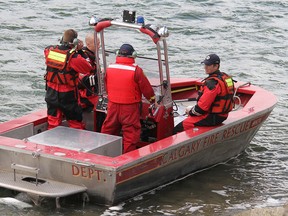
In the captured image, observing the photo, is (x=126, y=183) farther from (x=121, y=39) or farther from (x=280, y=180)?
(x=121, y=39)

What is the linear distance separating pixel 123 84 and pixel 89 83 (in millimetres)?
888

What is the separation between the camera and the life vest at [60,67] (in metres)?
9.02

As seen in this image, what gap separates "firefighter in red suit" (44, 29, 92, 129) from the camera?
904cm

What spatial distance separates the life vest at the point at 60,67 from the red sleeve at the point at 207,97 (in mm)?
1399

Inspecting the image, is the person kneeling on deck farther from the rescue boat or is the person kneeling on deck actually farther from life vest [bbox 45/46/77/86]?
life vest [bbox 45/46/77/86]

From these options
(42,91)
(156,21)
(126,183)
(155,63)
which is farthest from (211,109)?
(156,21)

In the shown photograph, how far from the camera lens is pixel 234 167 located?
10.2 metres

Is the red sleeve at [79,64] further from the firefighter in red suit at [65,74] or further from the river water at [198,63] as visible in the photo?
the river water at [198,63]

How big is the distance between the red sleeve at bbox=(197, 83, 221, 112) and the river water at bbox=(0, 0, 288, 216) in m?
0.97

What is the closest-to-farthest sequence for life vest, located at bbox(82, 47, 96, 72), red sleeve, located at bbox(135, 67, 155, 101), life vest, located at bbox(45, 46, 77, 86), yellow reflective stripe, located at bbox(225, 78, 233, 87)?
red sleeve, located at bbox(135, 67, 155, 101) → life vest, located at bbox(45, 46, 77, 86) → yellow reflective stripe, located at bbox(225, 78, 233, 87) → life vest, located at bbox(82, 47, 96, 72)

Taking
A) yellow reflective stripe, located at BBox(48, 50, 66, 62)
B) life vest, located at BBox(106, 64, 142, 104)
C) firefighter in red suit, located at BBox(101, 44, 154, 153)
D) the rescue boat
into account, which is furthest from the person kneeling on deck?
yellow reflective stripe, located at BBox(48, 50, 66, 62)

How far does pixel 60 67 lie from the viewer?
9023 millimetres

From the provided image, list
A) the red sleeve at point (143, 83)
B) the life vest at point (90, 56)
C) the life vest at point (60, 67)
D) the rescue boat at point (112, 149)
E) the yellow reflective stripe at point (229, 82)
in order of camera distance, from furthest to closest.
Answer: the life vest at point (90, 56)
the yellow reflective stripe at point (229, 82)
the life vest at point (60, 67)
the red sleeve at point (143, 83)
the rescue boat at point (112, 149)

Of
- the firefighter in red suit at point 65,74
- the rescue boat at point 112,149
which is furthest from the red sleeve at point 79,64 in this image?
the rescue boat at point 112,149
